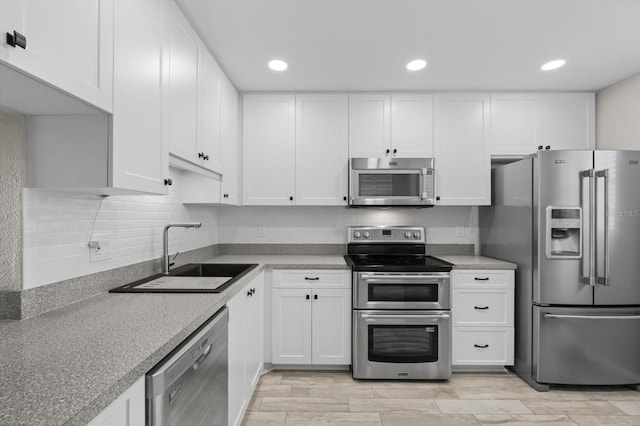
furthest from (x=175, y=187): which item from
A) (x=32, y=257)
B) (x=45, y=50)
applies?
(x=45, y=50)

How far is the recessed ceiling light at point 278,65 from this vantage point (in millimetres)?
2568

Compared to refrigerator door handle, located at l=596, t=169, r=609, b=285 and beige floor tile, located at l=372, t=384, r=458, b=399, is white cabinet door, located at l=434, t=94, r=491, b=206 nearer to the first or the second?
refrigerator door handle, located at l=596, t=169, r=609, b=285

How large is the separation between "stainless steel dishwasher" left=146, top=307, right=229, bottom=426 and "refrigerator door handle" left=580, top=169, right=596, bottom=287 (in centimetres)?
252

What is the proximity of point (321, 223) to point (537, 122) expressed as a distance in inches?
86.5

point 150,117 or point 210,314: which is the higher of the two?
point 150,117

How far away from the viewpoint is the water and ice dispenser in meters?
2.51

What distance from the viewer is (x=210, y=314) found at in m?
1.43

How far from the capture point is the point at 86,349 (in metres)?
0.94

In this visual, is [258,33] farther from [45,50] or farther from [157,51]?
[45,50]

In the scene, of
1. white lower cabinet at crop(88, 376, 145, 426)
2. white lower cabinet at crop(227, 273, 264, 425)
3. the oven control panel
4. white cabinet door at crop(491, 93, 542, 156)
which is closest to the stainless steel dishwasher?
white lower cabinet at crop(88, 376, 145, 426)

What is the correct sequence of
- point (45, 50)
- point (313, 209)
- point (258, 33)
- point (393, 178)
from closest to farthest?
point (45, 50) → point (258, 33) → point (393, 178) → point (313, 209)

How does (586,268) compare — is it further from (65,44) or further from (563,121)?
(65,44)

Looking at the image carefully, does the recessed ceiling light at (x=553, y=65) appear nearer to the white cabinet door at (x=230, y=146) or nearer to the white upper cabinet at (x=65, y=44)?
the white cabinet door at (x=230, y=146)

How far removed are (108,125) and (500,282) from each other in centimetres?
287
